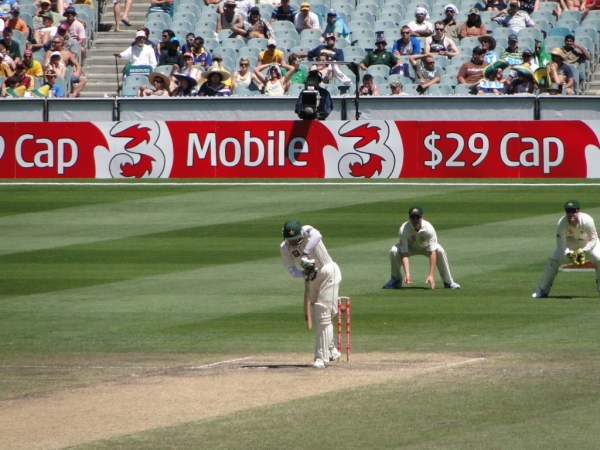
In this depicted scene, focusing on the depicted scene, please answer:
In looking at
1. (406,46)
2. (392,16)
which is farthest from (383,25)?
(406,46)

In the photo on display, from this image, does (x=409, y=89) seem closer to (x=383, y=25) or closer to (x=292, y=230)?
(x=383, y=25)

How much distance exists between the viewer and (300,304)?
16.4m

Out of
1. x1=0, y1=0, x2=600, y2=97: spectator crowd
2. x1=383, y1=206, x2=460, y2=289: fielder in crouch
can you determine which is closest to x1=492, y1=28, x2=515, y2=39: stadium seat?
x1=0, y1=0, x2=600, y2=97: spectator crowd

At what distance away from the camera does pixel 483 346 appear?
44.0ft

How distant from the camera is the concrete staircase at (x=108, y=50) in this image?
33.1m

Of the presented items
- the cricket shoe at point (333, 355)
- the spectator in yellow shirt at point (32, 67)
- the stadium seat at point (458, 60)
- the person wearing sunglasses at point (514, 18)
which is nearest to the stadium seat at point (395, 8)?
the person wearing sunglasses at point (514, 18)

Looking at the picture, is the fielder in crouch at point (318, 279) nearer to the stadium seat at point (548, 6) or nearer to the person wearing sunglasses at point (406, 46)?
the person wearing sunglasses at point (406, 46)

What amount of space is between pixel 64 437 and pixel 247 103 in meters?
19.7

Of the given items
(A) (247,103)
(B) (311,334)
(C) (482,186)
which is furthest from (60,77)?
(B) (311,334)

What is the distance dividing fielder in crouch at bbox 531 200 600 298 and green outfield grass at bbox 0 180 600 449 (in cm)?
53

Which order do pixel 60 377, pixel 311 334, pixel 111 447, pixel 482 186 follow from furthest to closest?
1. pixel 482 186
2. pixel 311 334
3. pixel 60 377
4. pixel 111 447

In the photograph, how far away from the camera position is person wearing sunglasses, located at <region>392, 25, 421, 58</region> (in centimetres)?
2991

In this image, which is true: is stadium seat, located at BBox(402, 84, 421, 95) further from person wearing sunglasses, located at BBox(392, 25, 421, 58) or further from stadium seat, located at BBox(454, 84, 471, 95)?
person wearing sunglasses, located at BBox(392, 25, 421, 58)

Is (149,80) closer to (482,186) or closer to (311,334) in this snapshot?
(482,186)
